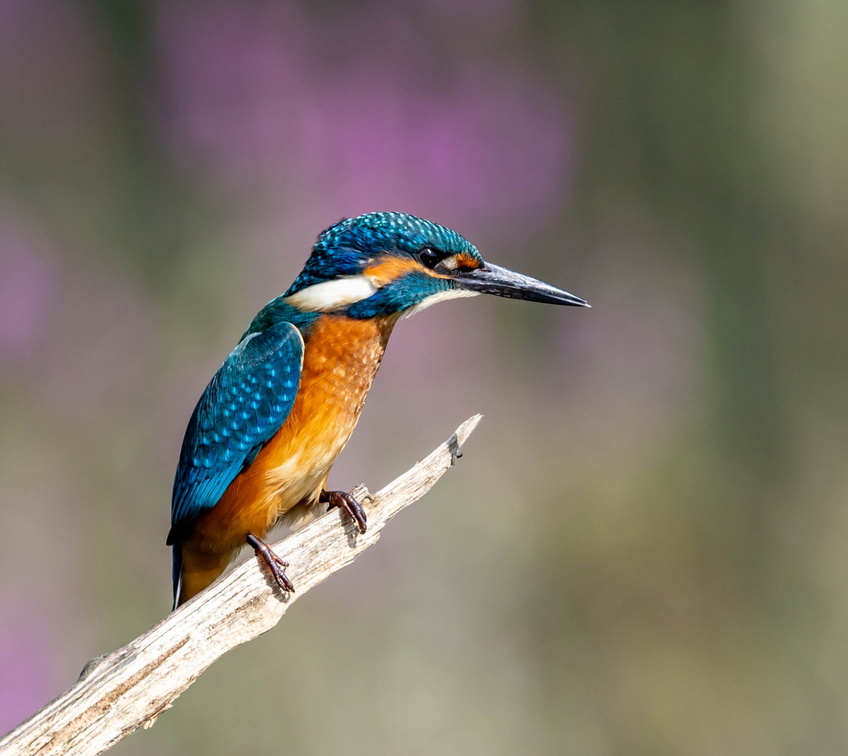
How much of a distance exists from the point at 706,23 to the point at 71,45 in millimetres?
1335

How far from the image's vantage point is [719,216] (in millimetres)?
2145

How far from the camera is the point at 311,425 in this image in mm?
994

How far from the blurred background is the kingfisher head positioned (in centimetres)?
78

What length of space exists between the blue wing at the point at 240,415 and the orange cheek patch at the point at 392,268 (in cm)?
11

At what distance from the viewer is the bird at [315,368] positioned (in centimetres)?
97

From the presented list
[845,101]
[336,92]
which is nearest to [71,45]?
[336,92]

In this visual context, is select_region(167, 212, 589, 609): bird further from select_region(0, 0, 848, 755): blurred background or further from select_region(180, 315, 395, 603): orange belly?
select_region(0, 0, 848, 755): blurred background

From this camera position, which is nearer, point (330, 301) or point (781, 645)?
point (330, 301)

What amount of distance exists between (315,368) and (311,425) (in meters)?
0.06

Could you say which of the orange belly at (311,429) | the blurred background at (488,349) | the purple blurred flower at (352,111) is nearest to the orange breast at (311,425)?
the orange belly at (311,429)

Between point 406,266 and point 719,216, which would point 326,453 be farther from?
point 719,216

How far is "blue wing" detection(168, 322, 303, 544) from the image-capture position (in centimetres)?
99

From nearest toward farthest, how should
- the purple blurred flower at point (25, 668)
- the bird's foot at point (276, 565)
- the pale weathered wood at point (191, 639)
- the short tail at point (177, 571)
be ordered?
the pale weathered wood at point (191, 639) < the bird's foot at point (276, 565) < the short tail at point (177, 571) < the purple blurred flower at point (25, 668)

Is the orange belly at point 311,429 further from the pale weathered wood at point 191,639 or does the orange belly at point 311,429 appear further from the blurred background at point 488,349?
the blurred background at point 488,349
